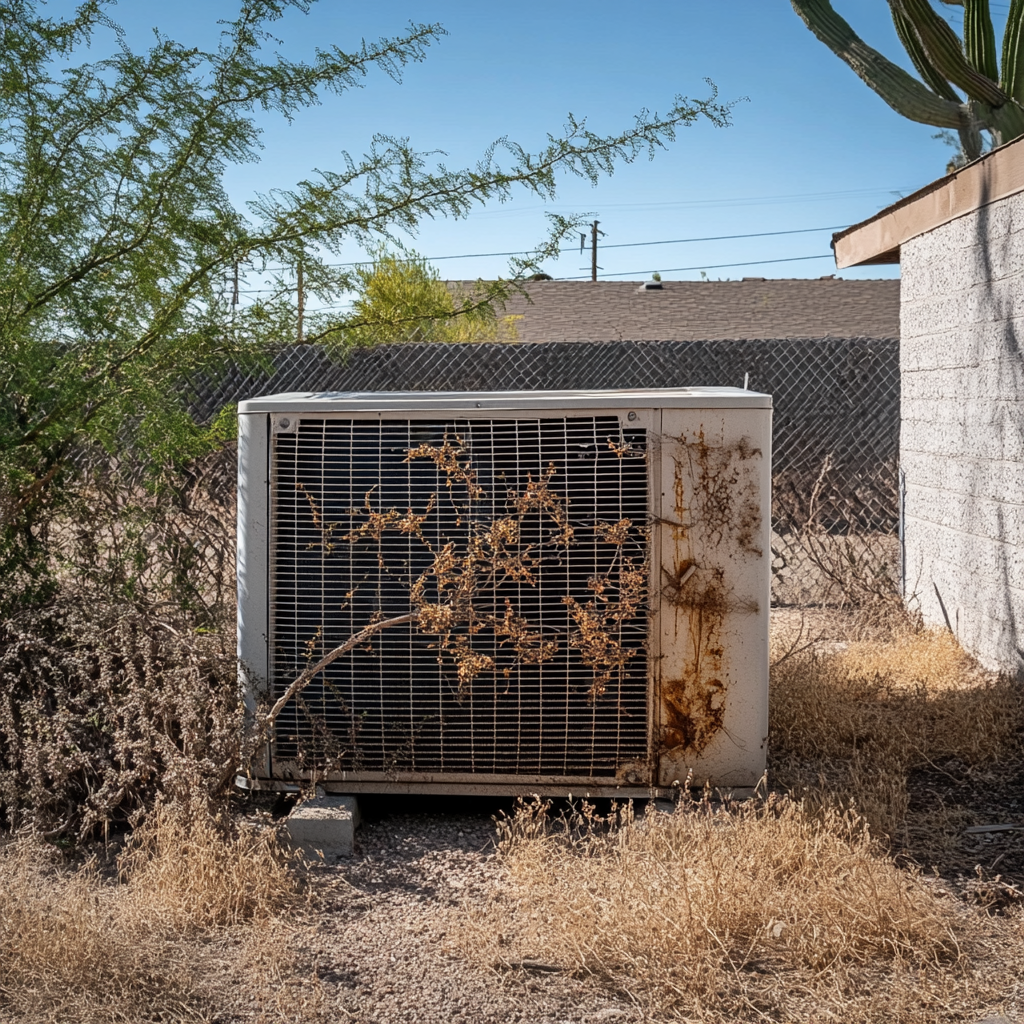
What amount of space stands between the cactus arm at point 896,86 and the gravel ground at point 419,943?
232 inches

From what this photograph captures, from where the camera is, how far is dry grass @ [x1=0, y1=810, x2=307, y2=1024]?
262 centimetres

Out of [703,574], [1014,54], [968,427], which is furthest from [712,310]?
[703,574]

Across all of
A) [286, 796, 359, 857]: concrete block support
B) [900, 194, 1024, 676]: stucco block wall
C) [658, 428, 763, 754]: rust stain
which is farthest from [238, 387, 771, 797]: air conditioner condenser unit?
[900, 194, 1024, 676]: stucco block wall

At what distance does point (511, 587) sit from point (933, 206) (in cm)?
429

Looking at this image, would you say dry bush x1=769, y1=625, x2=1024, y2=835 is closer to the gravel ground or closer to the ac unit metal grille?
the ac unit metal grille

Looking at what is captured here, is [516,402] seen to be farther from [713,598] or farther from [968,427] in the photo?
[968,427]

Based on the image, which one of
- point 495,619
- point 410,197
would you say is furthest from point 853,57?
point 495,619

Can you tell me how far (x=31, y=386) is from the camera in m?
4.16

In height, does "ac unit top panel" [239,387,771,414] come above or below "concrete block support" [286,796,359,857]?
above

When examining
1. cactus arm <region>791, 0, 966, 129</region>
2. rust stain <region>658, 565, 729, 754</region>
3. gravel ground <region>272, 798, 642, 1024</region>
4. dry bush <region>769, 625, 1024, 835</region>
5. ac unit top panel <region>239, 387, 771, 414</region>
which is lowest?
gravel ground <region>272, 798, 642, 1024</region>

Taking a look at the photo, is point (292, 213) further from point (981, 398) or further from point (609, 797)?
point (981, 398)

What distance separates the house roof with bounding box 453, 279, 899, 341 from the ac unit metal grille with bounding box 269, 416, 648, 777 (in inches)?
661

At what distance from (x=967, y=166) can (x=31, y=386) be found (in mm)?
4832

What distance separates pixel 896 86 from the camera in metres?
7.43
